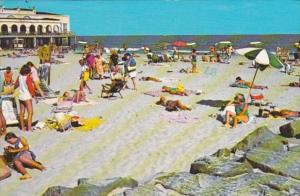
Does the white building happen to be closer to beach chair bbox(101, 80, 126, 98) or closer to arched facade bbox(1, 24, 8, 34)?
arched facade bbox(1, 24, 8, 34)

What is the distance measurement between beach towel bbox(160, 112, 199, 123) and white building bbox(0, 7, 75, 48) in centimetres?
5360

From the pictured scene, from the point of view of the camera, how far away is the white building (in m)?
62.1

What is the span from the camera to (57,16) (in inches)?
2862

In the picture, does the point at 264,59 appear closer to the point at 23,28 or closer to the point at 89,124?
the point at 89,124

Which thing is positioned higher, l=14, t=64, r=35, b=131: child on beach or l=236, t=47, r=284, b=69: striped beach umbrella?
l=236, t=47, r=284, b=69: striped beach umbrella

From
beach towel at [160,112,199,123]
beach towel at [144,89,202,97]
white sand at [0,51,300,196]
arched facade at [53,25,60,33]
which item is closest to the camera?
white sand at [0,51,300,196]

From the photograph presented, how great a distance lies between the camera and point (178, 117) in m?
11.0

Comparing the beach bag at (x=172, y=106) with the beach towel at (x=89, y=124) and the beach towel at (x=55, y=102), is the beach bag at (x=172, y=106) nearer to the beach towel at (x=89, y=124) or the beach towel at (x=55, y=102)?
the beach towel at (x=89, y=124)

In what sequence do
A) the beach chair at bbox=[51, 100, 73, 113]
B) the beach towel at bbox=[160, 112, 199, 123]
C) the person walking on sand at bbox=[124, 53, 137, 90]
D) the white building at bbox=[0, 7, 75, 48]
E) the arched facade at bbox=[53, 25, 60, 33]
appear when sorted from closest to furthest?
the beach towel at bbox=[160, 112, 199, 123] → the beach chair at bbox=[51, 100, 73, 113] → the person walking on sand at bbox=[124, 53, 137, 90] → the white building at bbox=[0, 7, 75, 48] → the arched facade at bbox=[53, 25, 60, 33]

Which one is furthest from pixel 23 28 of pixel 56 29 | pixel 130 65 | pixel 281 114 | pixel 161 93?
pixel 281 114

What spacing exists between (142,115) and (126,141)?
251cm

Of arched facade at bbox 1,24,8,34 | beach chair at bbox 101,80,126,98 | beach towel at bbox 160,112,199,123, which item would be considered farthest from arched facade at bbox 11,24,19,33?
beach towel at bbox 160,112,199,123

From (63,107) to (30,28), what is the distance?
195 ft

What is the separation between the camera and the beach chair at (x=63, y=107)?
457 inches
